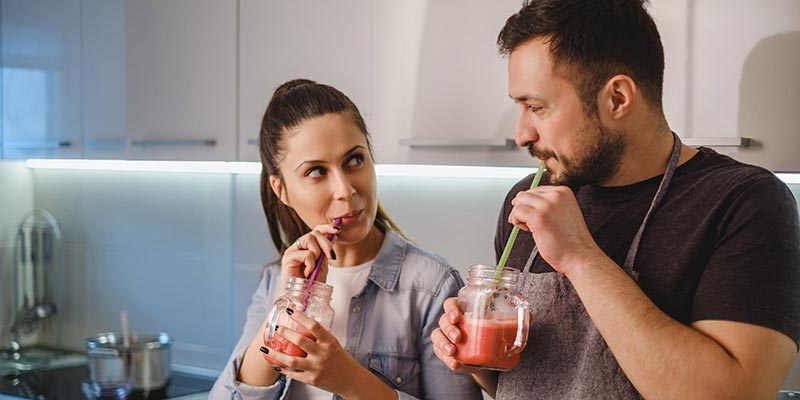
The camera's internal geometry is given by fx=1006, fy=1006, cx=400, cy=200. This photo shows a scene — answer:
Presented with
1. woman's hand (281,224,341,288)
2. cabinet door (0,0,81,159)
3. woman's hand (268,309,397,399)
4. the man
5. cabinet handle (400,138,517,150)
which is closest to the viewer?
the man

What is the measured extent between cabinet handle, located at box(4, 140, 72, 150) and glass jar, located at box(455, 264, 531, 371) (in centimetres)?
205

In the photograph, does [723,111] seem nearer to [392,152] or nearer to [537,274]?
[537,274]

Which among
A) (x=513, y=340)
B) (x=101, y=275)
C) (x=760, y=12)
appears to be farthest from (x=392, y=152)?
(x=101, y=275)

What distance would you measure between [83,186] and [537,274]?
2340 millimetres

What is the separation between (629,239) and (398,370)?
471 mm

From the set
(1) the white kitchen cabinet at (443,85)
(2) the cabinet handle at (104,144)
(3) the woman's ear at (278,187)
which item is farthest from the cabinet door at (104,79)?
(3) the woman's ear at (278,187)

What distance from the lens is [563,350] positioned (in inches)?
55.1

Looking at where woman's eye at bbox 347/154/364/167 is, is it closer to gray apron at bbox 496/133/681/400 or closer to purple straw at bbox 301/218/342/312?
purple straw at bbox 301/218/342/312

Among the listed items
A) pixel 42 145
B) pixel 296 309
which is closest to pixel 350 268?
pixel 296 309

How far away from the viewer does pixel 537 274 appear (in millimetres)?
1465

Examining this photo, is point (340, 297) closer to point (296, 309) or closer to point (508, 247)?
point (296, 309)

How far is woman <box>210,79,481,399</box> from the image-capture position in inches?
64.8

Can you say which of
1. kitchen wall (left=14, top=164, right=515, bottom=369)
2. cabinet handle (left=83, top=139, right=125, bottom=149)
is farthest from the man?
cabinet handle (left=83, top=139, right=125, bottom=149)

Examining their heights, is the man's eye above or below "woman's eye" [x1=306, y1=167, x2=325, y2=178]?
above
